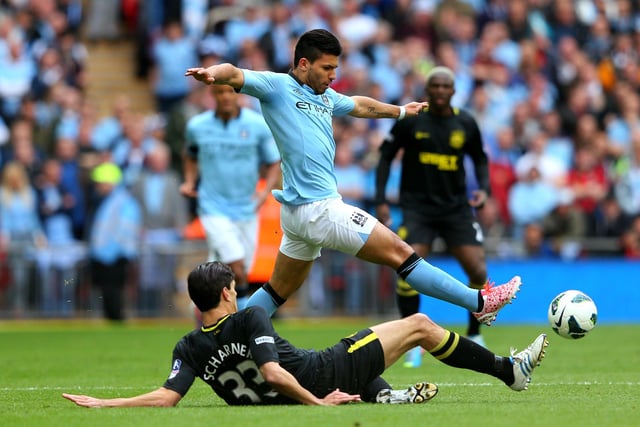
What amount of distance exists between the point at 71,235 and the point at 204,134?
739 centimetres

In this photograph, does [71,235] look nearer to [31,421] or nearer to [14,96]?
[14,96]

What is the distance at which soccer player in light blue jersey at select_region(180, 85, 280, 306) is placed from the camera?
15.2 meters

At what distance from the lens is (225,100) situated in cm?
1512

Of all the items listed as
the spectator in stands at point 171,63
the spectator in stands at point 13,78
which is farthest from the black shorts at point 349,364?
the spectator in stands at point 171,63

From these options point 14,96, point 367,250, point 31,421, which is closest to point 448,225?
point 367,250

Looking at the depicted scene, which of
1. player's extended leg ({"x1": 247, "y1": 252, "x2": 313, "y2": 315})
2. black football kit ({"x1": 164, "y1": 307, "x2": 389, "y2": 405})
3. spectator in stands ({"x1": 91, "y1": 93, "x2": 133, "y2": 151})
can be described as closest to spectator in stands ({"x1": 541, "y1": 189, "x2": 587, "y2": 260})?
spectator in stands ({"x1": 91, "y1": 93, "x2": 133, "y2": 151})

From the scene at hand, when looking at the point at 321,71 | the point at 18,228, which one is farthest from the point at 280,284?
the point at 18,228

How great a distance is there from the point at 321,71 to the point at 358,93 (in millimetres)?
13234

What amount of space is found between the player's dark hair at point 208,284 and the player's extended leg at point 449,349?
1.14m

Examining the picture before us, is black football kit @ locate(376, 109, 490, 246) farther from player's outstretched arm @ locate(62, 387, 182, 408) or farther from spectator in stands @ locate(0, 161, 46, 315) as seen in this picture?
spectator in stands @ locate(0, 161, 46, 315)

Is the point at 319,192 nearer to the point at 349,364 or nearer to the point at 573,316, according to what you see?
the point at 349,364

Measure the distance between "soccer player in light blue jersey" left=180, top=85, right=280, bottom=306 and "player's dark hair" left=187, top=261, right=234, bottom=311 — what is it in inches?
236

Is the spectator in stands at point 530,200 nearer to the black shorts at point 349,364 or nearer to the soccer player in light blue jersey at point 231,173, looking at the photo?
the soccer player in light blue jersey at point 231,173

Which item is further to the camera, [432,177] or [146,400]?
[432,177]
